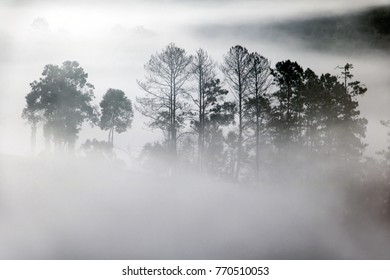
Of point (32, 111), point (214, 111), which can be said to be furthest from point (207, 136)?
point (32, 111)

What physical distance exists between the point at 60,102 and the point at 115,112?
7.01 metres

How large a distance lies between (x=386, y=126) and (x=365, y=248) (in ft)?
36.9

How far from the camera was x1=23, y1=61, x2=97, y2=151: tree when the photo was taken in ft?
90.9

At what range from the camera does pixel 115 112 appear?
35094 millimetres

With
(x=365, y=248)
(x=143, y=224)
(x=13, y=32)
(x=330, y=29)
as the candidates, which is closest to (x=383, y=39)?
(x=330, y=29)

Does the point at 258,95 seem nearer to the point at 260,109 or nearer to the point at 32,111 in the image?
the point at 260,109

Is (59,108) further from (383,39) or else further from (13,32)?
(383,39)

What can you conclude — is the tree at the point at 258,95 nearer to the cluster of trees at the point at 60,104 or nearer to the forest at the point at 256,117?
the forest at the point at 256,117

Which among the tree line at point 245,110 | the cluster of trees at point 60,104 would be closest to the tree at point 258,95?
the tree line at point 245,110

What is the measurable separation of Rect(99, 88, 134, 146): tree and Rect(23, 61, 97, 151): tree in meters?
5.06

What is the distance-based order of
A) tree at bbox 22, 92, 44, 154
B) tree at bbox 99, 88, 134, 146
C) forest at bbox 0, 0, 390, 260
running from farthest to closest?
tree at bbox 99, 88, 134, 146 < tree at bbox 22, 92, 44, 154 < forest at bbox 0, 0, 390, 260

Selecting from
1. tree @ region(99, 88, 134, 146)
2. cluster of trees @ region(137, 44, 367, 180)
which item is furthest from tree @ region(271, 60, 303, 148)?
tree @ region(99, 88, 134, 146)

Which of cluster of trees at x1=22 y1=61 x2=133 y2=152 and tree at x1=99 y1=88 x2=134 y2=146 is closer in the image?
cluster of trees at x1=22 y1=61 x2=133 y2=152

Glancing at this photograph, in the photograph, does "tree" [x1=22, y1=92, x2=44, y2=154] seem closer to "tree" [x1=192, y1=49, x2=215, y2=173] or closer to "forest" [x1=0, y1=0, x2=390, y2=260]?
"forest" [x1=0, y1=0, x2=390, y2=260]
